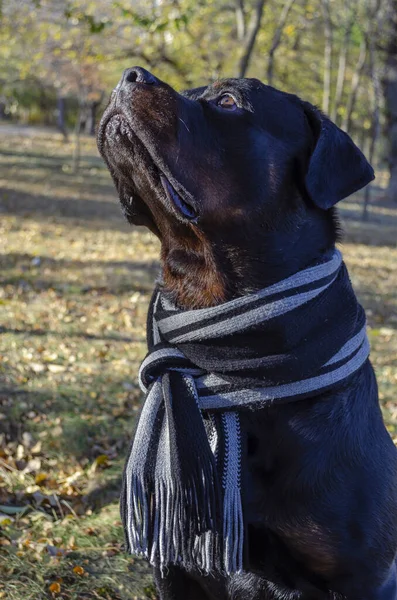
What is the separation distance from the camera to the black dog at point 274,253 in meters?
2.49

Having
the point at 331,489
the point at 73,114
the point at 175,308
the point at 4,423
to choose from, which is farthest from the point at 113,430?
the point at 73,114

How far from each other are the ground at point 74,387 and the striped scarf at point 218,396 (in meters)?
1.10

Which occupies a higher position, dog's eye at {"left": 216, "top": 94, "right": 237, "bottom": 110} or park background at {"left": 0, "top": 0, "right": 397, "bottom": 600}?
dog's eye at {"left": 216, "top": 94, "right": 237, "bottom": 110}

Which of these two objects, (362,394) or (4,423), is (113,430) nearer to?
(4,423)

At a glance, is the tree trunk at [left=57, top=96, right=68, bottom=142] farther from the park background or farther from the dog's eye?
the dog's eye

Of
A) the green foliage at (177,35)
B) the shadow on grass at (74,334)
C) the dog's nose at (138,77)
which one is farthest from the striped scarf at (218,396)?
the green foliage at (177,35)

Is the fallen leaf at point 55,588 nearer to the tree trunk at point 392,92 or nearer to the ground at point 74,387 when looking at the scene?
the ground at point 74,387

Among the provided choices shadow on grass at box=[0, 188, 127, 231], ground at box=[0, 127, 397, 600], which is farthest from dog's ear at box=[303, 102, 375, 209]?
shadow on grass at box=[0, 188, 127, 231]

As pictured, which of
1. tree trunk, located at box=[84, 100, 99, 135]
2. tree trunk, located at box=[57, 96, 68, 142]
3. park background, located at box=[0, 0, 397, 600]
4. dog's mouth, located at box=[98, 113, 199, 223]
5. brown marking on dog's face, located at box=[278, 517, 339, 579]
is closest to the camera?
brown marking on dog's face, located at box=[278, 517, 339, 579]

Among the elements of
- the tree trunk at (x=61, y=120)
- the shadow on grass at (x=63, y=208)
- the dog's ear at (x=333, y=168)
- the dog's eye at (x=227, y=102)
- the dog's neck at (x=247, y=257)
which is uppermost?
the dog's eye at (x=227, y=102)

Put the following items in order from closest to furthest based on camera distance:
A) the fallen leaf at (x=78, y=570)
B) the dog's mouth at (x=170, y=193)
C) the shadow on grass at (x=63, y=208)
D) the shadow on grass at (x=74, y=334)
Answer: the dog's mouth at (x=170, y=193), the fallen leaf at (x=78, y=570), the shadow on grass at (x=74, y=334), the shadow on grass at (x=63, y=208)

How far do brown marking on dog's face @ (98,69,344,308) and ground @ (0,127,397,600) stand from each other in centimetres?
167

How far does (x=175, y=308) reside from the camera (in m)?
2.80

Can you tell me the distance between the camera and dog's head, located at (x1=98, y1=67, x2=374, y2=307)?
101 inches
